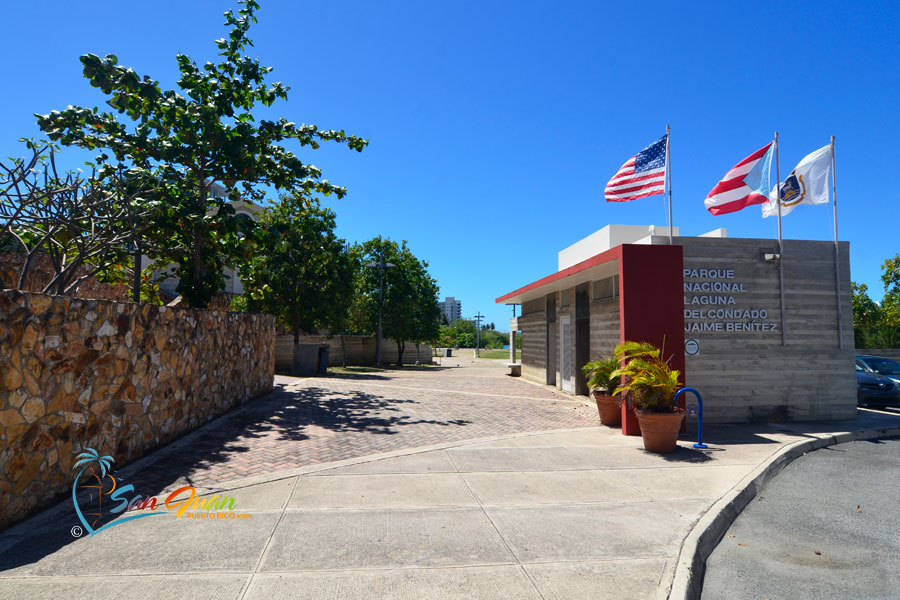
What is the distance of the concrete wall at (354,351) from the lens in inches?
995

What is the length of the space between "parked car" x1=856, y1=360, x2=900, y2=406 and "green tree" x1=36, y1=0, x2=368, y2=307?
1720cm

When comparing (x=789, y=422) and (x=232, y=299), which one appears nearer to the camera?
(x=789, y=422)

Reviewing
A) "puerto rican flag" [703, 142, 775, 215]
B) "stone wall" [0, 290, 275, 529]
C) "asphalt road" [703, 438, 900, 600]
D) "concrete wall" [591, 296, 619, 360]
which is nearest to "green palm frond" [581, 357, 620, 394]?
"concrete wall" [591, 296, 619, 360]

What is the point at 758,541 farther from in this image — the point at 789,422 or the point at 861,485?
the point at 789,422

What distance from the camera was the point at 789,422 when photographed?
1161 centimetres

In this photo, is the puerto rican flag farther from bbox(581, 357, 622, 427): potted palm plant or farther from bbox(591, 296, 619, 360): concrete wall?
bbox(581, 357, 622, 427): potted palm plant

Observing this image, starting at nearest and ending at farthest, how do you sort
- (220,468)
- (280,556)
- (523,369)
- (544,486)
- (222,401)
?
(280,556) < (544,486) < (220,468) < (222,401) < (523,369)

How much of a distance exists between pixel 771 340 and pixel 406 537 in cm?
1021

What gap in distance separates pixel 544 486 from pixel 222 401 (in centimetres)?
754

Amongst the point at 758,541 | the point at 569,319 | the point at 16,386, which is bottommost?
the point at 758,541

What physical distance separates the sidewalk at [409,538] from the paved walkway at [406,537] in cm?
2

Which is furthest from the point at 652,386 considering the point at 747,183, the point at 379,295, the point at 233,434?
the point at 379,295

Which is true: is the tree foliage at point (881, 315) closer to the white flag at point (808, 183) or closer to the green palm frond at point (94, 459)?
the white flag at point (808, 183)

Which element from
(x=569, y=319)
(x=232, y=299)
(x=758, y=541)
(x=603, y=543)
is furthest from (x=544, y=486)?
(x=232, y=299)
